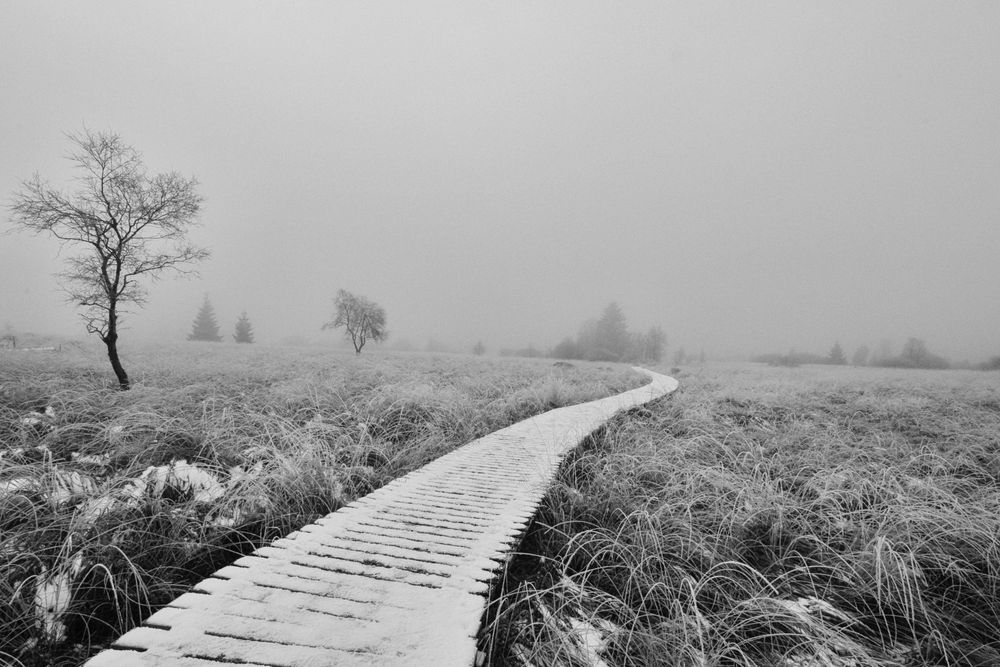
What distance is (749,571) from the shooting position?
3.12 m

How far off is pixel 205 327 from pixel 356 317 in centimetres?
3499

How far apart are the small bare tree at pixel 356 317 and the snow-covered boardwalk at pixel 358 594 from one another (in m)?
35.9

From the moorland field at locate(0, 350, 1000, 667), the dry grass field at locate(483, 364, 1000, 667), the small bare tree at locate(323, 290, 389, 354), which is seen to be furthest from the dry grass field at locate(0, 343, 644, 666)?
the small bare tree at locate(323, 290, 389, 354)

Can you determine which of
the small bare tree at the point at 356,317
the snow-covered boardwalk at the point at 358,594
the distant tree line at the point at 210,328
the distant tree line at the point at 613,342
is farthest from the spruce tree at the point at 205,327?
the snow-covered boardwalk at the point at 358,594

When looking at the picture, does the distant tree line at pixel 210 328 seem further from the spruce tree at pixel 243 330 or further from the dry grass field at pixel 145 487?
the dry grass field at pixel 145 487

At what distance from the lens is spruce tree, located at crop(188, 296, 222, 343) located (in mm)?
57531

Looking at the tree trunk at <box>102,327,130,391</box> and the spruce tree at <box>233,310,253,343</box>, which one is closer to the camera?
the tree trunk at <box>102,327,130,391</box>

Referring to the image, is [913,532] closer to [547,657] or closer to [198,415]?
[547,657]

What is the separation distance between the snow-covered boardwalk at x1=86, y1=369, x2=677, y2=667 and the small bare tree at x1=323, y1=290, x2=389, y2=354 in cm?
3593

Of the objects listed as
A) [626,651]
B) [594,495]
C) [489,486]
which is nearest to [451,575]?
[626,651]

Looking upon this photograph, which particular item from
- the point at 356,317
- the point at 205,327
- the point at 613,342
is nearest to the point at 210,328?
the point at 205,327

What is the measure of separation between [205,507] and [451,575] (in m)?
2.82

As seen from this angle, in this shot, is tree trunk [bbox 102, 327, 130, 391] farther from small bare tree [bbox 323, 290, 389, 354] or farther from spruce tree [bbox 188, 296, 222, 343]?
spruce tree [bbox 188, 296, 222, 343]

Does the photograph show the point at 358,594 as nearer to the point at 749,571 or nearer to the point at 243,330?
the point at 749,571
